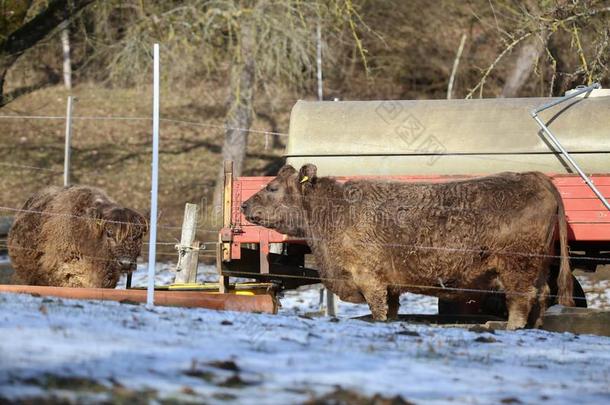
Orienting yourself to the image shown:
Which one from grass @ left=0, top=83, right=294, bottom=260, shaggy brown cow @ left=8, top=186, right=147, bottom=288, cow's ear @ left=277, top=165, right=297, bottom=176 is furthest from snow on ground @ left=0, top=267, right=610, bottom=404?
grass @ left=0, top=83, right=294, bottom=260

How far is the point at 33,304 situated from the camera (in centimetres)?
796

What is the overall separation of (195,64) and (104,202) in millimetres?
12227

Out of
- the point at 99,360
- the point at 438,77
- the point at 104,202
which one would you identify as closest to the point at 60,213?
the point at 104,202

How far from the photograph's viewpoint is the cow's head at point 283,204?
11570mm

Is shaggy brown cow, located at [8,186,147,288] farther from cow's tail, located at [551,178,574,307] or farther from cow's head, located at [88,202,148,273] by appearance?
cow's tail, located at [551,178,574,307]

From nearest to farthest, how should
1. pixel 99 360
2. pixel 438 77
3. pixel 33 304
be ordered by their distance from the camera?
pixel 99 360 → pixel 33 304 → pixel 438 77

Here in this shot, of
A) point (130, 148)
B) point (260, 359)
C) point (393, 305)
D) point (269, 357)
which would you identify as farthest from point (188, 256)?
point (130, 148)

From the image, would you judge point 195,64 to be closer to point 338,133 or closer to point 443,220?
point 338,133

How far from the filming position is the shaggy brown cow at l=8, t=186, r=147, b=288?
12.1m

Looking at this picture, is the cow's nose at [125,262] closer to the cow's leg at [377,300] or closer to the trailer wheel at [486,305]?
the cow's leg at [377,300]

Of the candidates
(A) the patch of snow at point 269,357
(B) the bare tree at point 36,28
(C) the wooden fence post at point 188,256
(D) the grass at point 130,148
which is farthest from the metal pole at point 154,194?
(D) the grass at point 130,148

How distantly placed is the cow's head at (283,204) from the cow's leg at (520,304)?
253 centimetres

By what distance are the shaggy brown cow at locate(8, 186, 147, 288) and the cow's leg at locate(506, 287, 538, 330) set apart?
14.8ft

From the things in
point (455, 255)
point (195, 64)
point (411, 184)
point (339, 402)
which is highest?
point (195, 64)
